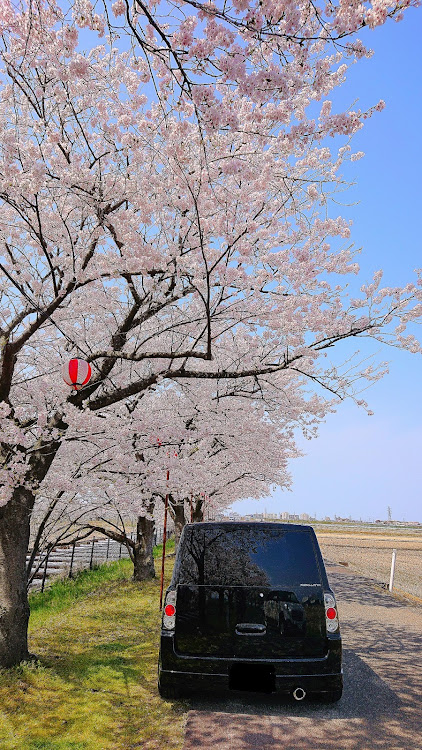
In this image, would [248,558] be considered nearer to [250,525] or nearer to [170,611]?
[250,525]

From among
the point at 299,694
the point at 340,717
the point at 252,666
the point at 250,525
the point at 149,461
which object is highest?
the point at 149,461

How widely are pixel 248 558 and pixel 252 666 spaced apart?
89 cm

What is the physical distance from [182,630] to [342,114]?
207 inches

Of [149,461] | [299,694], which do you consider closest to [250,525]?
[299,694]

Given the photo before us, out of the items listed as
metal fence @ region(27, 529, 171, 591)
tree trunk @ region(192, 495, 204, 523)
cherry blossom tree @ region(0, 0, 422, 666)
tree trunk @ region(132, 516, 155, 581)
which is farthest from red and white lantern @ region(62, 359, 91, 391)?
tree trunk @ region(192, 495, 204, 523)

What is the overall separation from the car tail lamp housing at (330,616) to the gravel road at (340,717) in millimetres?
766

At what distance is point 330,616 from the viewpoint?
472cm

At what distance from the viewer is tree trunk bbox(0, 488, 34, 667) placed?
6.24 metres

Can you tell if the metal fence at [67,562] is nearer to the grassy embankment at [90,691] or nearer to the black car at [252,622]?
the grassy embankment at [90,691]

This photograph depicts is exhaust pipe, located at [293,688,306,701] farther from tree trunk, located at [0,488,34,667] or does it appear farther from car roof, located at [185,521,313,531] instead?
tree trunk, located at [0,488,34,667]

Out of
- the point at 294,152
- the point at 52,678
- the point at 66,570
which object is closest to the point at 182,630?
the point at 52,678

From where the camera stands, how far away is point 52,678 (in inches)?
236

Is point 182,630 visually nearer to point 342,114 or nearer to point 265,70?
point 265,70

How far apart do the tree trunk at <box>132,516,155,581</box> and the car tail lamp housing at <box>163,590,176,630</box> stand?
10.1 m
